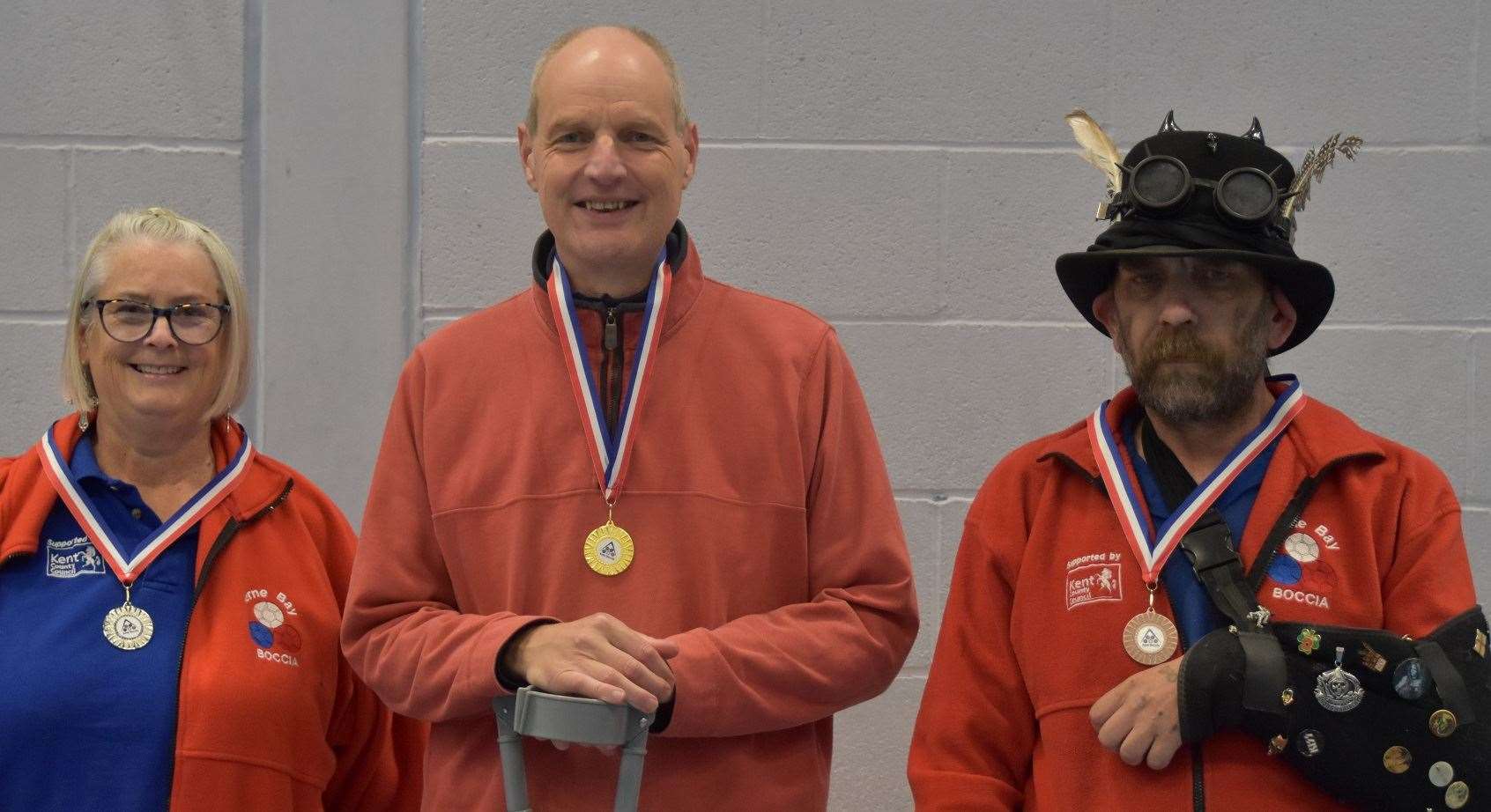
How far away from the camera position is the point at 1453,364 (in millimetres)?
3455

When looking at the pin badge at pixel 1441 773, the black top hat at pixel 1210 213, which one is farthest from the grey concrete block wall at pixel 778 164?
the pin badge at pixel 1441 773

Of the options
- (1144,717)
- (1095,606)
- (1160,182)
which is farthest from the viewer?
(1160,182)

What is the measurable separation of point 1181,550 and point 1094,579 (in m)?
0.12

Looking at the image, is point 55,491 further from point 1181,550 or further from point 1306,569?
point 1306,569

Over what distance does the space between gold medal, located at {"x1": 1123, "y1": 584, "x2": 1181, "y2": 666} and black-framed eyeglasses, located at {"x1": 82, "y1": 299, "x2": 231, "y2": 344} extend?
4.97 ft

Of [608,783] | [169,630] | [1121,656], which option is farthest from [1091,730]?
[169,630]

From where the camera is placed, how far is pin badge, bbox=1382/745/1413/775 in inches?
79.8

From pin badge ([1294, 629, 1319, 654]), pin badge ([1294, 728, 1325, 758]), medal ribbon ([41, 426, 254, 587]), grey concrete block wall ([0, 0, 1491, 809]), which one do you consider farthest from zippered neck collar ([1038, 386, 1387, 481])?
medal ribbon ([41, 426, 254, 587])

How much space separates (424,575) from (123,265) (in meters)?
0.76

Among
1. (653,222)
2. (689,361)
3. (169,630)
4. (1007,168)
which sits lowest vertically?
(169,630)

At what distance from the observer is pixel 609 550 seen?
2248 mm

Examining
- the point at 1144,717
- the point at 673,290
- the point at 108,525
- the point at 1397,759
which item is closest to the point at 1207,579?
the point at 1144,717

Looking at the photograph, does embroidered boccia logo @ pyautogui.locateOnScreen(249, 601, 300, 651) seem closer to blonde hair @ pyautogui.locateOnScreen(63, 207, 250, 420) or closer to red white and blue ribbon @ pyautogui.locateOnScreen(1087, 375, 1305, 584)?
blonde hair @ pyautogui.locateOnScreen(63, 207, 250, 420)

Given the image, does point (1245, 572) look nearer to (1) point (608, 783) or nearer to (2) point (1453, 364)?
(1) point (608, 783)
